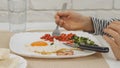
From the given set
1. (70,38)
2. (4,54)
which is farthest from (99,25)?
(4,54)

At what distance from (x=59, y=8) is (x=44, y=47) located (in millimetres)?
429

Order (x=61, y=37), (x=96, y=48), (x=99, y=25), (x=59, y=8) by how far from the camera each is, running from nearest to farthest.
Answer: (x=96, y=48) < (x=61, y=37) < (x=99, y=25) < (x=59, y=8)

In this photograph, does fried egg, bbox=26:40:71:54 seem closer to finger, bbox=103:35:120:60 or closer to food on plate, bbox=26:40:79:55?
food on plate, bbox=26:40:79:55

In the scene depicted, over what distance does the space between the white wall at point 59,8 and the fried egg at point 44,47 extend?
37 centimetres

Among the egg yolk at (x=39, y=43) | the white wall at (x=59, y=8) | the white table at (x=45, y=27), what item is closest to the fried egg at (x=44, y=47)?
the egg yolk at (x=39, y=43)

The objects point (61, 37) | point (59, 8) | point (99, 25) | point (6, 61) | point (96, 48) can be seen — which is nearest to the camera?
point (6, 61)

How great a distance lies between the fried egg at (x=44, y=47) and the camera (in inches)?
27.6

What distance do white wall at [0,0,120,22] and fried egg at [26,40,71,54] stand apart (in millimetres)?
372

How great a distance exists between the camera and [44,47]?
73 centimetres

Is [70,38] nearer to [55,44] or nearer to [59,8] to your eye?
[55,44]

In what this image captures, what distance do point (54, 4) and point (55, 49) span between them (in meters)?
0.44

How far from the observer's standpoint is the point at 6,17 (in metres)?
1.12

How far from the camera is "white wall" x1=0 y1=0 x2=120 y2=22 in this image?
1.12m

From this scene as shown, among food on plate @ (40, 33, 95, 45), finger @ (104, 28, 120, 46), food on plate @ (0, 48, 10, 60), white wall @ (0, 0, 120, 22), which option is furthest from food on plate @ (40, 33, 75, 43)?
white wall @ (0, 0, 120, 22)
